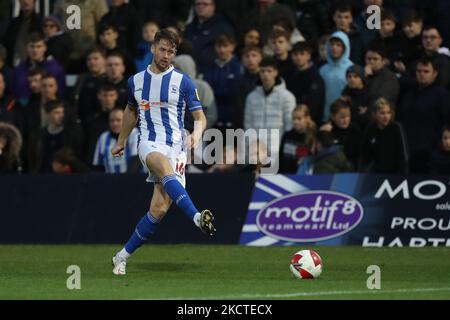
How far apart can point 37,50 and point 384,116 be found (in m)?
5.65

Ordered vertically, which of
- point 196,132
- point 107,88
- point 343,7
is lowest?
point 196,132

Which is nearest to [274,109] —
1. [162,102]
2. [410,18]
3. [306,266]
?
[410,18]

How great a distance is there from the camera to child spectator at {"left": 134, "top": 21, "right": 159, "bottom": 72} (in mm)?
19734

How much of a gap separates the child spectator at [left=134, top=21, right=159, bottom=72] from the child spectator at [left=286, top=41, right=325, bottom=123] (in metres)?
2.24

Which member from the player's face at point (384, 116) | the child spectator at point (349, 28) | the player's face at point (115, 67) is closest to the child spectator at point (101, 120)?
the player's face at point (115, 67)

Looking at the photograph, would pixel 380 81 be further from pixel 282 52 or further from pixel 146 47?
pixel 146 47

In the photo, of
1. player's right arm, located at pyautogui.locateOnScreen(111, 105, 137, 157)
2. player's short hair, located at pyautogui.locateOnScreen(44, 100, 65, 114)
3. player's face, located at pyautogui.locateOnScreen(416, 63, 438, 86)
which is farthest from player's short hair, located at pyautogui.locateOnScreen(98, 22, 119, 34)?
player's right arm, located at pyautogui.locateOnScreen(111, 105, 137, 157)

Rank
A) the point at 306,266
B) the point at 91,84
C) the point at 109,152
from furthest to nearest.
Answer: the point at 91,84 → the point at 109,152 → the point at 306,266

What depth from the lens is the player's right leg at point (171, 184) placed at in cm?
1325

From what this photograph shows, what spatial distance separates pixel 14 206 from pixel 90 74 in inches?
123

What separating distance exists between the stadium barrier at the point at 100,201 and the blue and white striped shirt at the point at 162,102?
12.1 ft

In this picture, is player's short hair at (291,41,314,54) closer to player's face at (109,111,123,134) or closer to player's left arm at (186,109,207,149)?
player's face at (109,111,123,134)

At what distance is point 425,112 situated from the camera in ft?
59.0
